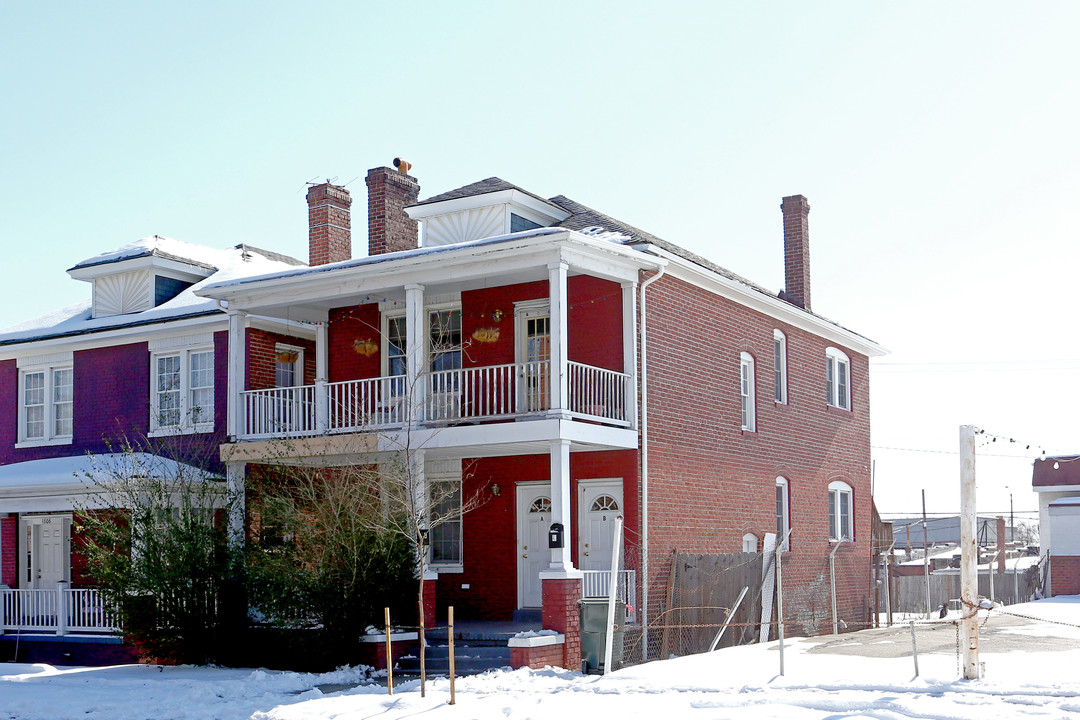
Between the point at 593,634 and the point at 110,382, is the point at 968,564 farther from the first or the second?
the point at 110,382

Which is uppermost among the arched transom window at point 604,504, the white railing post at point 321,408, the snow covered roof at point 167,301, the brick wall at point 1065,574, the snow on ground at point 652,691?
the snow covered roof at point 167,301

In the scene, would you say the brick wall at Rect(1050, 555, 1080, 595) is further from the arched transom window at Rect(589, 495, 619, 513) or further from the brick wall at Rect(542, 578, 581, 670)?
the brick wall at Rect(542, 578, 581, 670)

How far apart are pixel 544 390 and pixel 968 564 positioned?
809 cm

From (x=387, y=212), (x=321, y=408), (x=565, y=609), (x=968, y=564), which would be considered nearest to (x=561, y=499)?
(x=565, y=609)

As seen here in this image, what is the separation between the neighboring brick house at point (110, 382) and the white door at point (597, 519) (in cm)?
675

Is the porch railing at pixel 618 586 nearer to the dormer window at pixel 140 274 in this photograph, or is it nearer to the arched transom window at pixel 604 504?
the arched transom window at pixel 604 504

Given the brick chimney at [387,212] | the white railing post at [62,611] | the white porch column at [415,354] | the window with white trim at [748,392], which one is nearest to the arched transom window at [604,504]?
the white porch column at [415,354]

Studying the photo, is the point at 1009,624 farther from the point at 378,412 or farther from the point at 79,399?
the point at 79,399

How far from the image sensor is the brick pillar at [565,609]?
17.0 metres

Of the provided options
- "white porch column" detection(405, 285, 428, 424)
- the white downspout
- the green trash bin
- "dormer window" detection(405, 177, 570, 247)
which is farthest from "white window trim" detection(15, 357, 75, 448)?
the green trash bin

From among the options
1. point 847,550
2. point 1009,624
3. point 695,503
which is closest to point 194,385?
point 695,503

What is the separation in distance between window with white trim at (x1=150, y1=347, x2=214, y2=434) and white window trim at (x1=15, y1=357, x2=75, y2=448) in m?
2.48

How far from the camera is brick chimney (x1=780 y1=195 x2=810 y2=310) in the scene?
2745cm

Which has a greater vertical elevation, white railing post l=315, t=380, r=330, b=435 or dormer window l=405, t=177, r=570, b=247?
dormer window l=405, t=177, r=570, b=247
